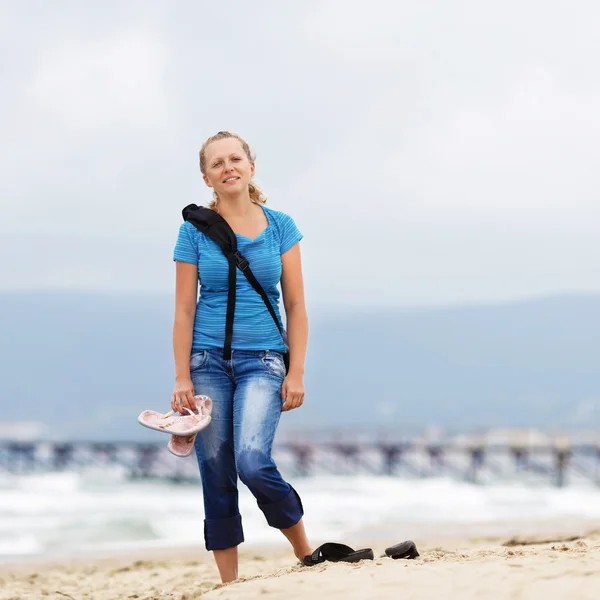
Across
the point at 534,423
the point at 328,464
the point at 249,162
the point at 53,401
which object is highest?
the point at 53,401

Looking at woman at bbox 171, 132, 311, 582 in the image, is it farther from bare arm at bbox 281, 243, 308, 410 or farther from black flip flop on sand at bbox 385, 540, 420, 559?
black flip flop on sand at bbox 385, 540, 420, 559

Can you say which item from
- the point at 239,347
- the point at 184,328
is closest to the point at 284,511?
the point at 239,347

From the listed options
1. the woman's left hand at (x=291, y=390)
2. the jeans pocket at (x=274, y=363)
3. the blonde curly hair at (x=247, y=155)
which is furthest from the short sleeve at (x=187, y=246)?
the woman's left hand at (x=291, y=390)

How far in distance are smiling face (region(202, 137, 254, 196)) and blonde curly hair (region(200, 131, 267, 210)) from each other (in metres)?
0.02

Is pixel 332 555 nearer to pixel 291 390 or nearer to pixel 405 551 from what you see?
pixel 405 551

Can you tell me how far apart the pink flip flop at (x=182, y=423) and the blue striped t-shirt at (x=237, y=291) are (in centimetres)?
25

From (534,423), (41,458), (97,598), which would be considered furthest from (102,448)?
(534,423)

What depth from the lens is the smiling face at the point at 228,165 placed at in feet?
13.3

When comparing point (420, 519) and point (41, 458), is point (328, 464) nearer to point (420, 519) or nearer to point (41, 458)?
point (41, 458)

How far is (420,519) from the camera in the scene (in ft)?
54.8

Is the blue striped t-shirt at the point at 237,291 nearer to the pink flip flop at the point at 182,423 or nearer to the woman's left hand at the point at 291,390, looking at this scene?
the woman's left hand at the point at 291,390

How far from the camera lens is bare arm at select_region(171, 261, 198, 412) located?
3971 millimetres

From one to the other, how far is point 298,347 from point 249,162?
822mm

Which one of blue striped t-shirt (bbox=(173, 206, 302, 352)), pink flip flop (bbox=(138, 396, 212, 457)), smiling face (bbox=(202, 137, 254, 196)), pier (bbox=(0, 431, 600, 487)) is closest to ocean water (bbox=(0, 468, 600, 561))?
pier (bbox=(0, 431, 600, 487))
